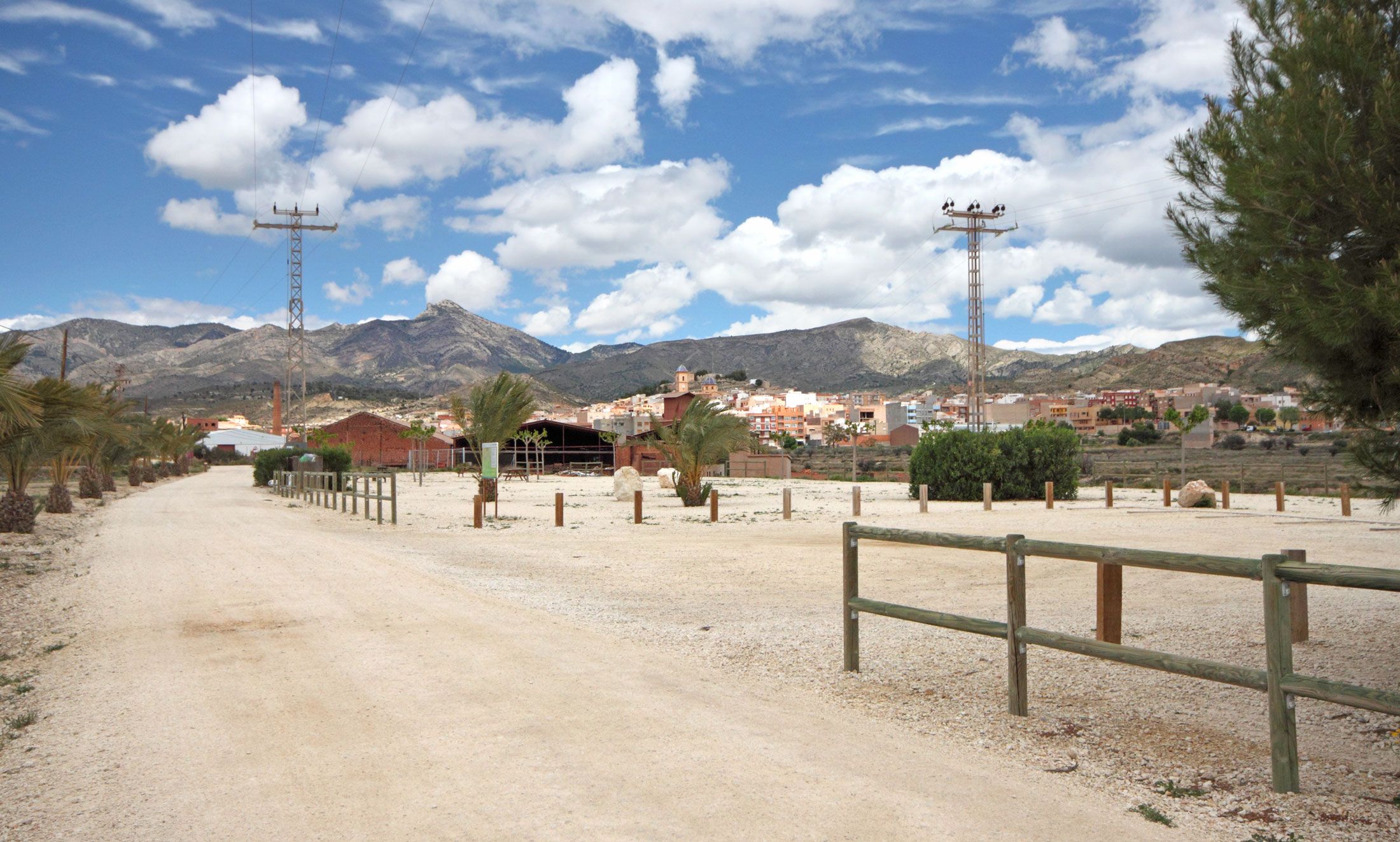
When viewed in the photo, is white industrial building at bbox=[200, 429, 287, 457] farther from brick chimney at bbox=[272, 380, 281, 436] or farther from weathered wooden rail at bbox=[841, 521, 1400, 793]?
weathered wooden rail at bbox=[841, 521, 1400, 793]

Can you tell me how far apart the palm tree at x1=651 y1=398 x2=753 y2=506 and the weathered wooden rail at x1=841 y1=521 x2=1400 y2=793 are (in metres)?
22.4

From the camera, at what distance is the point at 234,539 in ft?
55.5

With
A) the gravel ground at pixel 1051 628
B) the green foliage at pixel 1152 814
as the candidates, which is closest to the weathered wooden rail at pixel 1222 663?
the gravel ground at pixel 1051 628

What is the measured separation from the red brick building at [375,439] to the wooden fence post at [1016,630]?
68615mm

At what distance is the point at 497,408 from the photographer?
98.4 feet

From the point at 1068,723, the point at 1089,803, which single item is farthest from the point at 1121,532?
the point at 1089,803

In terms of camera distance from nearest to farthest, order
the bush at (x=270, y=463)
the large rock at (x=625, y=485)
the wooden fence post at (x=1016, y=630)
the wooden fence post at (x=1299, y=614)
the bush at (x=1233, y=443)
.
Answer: the wooden fence post at (x=1016, y=630)
the wooden fence post at (x=1299, y=614)
the large rock at (x=625, y=485)
the bush at (x=270, y=463)
the bush at (x=1233, y=443)

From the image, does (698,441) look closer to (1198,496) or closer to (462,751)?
(1198,496)

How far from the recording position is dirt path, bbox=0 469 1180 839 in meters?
3.97

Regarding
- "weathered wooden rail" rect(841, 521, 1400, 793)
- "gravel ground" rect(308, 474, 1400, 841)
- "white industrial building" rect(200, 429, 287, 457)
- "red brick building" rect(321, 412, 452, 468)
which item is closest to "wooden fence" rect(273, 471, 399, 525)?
"gravel ground" rect(308, 474, 1400, 841)

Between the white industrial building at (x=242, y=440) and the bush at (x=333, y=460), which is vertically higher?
the white industrial building at (x=242, y=440)

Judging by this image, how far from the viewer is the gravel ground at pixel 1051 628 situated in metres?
4.75

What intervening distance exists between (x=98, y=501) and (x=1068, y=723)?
34.2 meters

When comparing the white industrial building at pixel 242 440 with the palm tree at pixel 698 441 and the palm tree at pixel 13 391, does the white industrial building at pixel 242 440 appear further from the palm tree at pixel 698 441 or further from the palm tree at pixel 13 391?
the palm tree at pixel 13 391
